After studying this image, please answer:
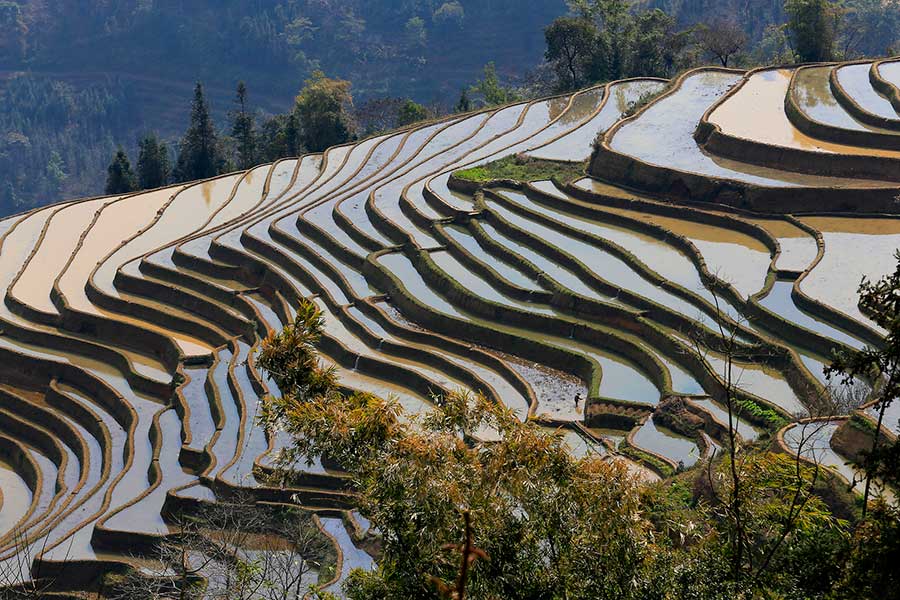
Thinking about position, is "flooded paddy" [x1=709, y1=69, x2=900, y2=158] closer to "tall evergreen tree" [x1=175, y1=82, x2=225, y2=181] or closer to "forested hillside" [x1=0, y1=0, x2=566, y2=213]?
"tall evergreen tree" [x1=175, y1=82, x2=225, y2=181]

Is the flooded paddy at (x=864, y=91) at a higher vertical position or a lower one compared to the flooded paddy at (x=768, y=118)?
higher

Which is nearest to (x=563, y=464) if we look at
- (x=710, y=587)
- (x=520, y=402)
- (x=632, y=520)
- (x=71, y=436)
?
(x=632, y=520)

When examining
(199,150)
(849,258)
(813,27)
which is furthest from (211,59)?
(849,258)

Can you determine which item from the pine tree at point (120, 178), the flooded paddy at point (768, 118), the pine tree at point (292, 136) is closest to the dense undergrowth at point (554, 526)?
the flooded paddy at point (768, 118)

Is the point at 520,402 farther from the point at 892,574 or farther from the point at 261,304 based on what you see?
the point at 892,574

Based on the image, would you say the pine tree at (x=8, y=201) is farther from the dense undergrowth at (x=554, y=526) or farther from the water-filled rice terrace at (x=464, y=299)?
the dense undergrowth at (x=554, y=526)

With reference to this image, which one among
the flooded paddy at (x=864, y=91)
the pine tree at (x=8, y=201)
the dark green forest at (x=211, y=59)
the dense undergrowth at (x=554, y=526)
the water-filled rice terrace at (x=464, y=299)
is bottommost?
the pine tree at (x=8, y=201)
